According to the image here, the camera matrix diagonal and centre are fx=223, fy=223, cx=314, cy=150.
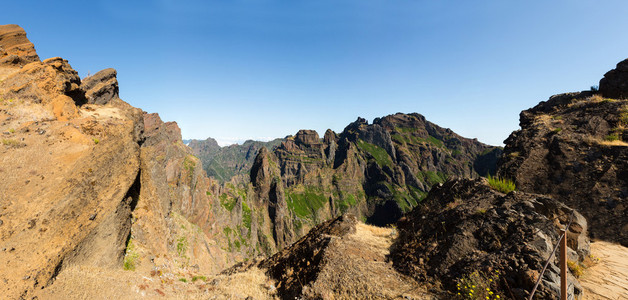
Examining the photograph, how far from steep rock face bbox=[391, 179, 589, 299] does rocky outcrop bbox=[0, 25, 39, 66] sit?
102 ft

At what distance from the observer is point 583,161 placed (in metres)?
14.9

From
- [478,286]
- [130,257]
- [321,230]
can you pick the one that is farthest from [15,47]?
[478,286]

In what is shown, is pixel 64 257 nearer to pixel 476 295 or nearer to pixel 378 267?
pixel 378 267

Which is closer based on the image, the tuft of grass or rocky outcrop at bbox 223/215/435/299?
rocky outcrop at bbox 223/215/435/299

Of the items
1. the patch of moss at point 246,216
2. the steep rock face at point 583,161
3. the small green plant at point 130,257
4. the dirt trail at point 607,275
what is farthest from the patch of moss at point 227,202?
the dirt trail at point 607,275

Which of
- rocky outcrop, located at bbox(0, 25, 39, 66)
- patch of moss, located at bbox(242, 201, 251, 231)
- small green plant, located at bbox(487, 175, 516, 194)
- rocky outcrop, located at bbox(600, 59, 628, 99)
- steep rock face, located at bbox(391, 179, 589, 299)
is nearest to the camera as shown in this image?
steep rock face, located at bbox(391, 179, 589, 299)

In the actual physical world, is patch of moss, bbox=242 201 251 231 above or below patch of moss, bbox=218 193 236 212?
below

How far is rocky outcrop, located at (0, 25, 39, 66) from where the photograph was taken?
17147 mm

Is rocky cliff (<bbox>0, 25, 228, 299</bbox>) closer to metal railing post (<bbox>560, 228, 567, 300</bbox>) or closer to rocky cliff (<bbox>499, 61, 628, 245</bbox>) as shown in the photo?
metal railing post (<bbox>560, 228, 567, 300</bbox>)

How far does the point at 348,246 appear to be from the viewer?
1398cm

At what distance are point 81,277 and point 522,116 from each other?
120 ft

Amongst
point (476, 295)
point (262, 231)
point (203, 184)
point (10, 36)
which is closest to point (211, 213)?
point (203, 184)

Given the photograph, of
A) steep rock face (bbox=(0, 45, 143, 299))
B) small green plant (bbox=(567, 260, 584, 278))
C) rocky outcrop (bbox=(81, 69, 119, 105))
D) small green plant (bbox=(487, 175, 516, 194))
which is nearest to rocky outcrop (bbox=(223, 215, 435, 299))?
small green plant (bbox=(567, 260, 584, 278))

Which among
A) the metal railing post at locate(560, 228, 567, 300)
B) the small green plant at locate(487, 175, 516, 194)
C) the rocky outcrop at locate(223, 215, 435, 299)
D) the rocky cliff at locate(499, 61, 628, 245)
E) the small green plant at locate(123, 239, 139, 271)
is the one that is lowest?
the small green plant at locate(123, 239, 139, 271)
